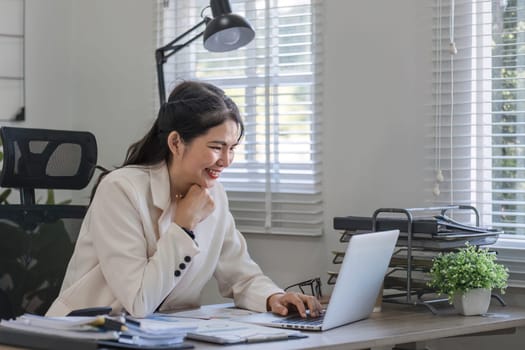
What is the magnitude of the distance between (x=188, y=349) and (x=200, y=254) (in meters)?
0.67

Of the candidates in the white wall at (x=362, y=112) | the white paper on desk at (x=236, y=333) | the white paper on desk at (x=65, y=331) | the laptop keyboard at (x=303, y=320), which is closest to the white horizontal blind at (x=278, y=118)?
the white wall at (x=362, y=112)

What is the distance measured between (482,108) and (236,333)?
1.30 m

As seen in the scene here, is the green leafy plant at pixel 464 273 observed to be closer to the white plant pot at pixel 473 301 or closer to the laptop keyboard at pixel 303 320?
the white plant pot at pixel 473 301

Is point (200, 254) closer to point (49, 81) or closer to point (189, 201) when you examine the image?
point (189, 201)

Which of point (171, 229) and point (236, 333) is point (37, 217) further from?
point (236, 333)

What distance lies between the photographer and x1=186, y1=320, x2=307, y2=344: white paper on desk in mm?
1782

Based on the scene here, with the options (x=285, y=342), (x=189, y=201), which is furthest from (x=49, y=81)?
(x=285, y=342)

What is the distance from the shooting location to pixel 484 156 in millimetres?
2740

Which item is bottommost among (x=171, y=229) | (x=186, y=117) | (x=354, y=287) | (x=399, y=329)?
(x=399, y=329)

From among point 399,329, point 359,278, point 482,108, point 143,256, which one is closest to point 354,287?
point 359,278

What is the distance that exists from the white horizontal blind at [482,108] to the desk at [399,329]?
1.29 feet

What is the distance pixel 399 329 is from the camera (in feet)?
6.81

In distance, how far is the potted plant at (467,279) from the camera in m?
2.34

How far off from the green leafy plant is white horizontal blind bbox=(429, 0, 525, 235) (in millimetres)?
360
